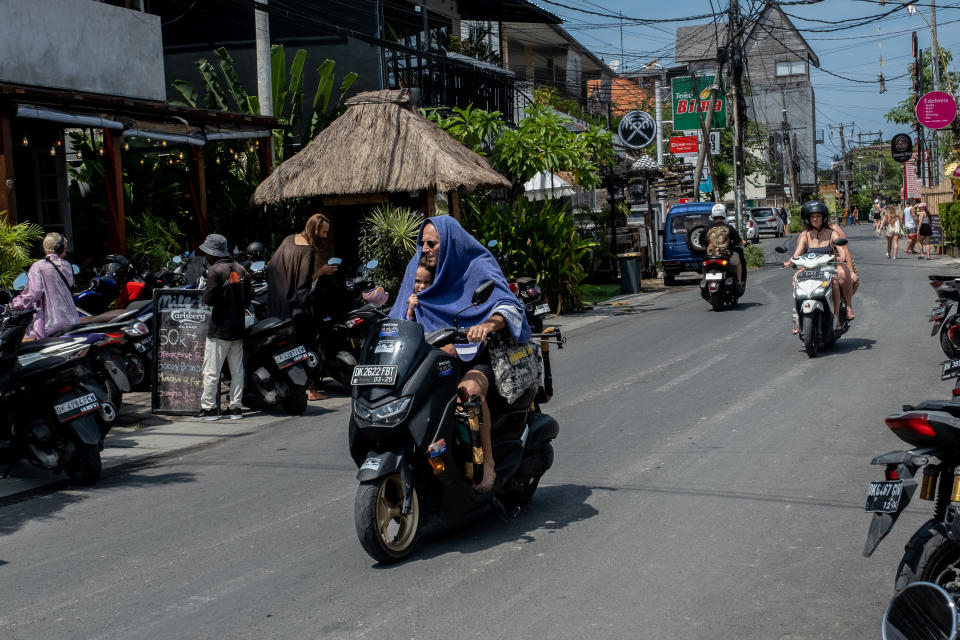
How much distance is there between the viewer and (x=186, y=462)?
367 inches

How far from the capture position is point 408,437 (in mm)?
5688

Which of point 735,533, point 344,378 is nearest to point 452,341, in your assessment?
point 735,533

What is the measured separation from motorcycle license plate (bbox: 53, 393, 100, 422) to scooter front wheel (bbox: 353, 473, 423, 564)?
3.56m

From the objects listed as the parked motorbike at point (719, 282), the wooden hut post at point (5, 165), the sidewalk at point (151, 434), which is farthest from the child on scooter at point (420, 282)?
the parked motorbike at point (719, 282)

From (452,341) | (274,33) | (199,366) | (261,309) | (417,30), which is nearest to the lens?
(452,341)

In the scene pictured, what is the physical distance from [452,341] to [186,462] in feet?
13.8

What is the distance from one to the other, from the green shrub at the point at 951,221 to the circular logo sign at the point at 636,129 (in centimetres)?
928

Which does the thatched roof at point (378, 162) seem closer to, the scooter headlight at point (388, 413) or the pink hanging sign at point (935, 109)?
the scooter headlight at point (388, 413)

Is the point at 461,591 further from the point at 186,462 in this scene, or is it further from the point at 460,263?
the point at 186,462

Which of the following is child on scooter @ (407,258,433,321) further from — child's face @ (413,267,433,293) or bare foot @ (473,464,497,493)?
bare foot @ (473,464,497,493)

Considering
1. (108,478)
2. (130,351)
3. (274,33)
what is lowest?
(108,478)

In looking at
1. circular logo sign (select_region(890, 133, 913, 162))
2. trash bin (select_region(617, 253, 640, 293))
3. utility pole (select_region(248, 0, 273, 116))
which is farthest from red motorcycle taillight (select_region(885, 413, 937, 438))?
circular logo sign (select_region(890, 133, 913, 162))

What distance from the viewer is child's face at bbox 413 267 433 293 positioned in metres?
6.40

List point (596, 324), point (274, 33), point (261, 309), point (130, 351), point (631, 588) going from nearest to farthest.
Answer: point (631, 588), point (130, 351), point (261, 309), point (596, 324), point (274, 33)
